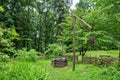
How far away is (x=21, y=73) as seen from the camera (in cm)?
873

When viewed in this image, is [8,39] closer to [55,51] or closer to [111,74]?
[111,74]

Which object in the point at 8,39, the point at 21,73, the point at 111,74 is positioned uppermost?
the point at 8,39

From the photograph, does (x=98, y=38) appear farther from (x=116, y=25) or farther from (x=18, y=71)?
(x=18, y=71)

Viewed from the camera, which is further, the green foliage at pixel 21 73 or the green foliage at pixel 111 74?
the green foliage at pixel 111 74

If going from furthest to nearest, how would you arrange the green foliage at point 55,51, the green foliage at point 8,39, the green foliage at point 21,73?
1. the green foliage at point 55,51
2. the green foliage at point 21,73
3. the green foliage at point 8,39

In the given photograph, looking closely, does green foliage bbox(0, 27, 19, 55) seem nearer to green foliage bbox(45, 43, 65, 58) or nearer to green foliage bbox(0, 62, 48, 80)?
green foliage bbox(0, 62, 48, 80)

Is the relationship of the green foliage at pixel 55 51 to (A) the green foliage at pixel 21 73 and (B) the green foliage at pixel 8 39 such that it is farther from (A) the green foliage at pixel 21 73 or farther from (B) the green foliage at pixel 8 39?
(B) the green foliage at pixel 8 39

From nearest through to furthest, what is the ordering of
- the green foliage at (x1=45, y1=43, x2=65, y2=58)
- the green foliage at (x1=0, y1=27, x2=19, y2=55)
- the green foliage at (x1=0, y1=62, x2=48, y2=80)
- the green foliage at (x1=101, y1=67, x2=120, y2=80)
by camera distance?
1. the green foliage at (x1=0, y1=27, x2=19, y2=55)
2. the green foliage at (x1=0, y1=62, x2=48, y2=80)
3. the green foliage at (x1=101, y1=67, x2=120, y2=80)
4. the green foliage at (x1=45, y1=43, x2=65, y2=58)

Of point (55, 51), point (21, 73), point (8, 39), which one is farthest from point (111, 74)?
point (55, 51)

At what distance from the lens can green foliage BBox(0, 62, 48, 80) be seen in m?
8.51

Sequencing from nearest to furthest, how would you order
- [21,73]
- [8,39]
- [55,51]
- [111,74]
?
[8,39] → [21,73] → [111,74] → [55,51]

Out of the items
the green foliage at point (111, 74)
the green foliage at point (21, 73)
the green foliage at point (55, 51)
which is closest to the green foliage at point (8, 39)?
the green foliage at point (21, 73)

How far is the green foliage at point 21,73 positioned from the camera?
27.9 ft

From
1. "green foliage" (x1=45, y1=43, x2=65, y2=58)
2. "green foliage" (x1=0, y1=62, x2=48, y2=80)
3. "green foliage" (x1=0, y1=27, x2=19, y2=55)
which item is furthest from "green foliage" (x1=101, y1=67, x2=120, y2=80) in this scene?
"green foliage" (x1=45, y1=43, x2=65, y2=58)
